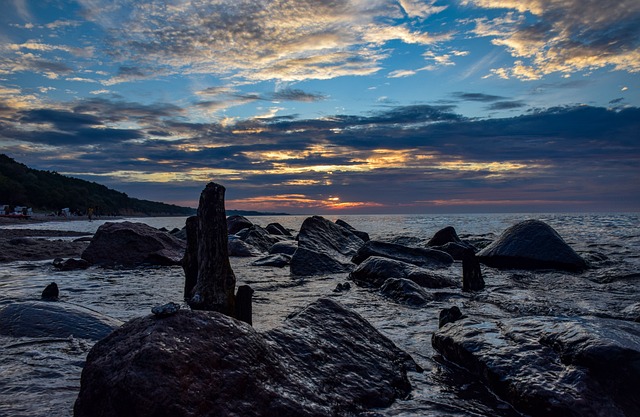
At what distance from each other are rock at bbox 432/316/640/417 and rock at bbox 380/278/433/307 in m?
3.28

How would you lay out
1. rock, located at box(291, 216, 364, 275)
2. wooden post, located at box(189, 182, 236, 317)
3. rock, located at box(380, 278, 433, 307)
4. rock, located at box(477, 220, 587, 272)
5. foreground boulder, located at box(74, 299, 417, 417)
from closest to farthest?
foreground boulder, located at box(74, 299, 417, 417)
wooden post, located at box(189, 182, 236, 317)
rock, located at box(380, 278, 433, 307)
rock, located at box(477, 220, 587, 272)
rock, located at box(291, 216, 364, 275)

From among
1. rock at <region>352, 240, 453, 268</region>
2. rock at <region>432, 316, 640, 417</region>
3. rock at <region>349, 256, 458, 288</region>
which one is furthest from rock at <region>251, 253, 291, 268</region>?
rock at <region>432, 316, 640, 417</region>

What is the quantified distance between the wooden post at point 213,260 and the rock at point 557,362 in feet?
9.25

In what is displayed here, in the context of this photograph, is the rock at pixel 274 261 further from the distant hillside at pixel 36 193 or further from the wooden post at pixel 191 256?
the distant hillside at pixel 36 193

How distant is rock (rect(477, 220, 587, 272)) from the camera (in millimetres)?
13523

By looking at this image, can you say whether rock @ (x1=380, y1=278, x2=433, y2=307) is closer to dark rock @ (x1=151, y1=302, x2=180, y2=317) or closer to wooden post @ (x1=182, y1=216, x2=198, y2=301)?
wooden post @ (x1=182, y1=216, x2=198, y2=301)

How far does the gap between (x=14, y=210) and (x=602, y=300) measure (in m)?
71.0

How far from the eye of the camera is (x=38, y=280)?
11.3m

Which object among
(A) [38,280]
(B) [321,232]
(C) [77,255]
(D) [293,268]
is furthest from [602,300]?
(C) [77,255]

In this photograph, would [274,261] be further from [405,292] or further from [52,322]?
[52,322]

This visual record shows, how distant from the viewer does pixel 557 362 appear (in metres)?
4.37

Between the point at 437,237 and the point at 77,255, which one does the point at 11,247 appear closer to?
the point at 77,255

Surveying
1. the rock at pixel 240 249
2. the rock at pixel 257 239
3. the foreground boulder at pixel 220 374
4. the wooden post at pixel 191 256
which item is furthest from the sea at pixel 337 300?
the rock at pixel 257 239

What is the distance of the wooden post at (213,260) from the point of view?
5535mm
